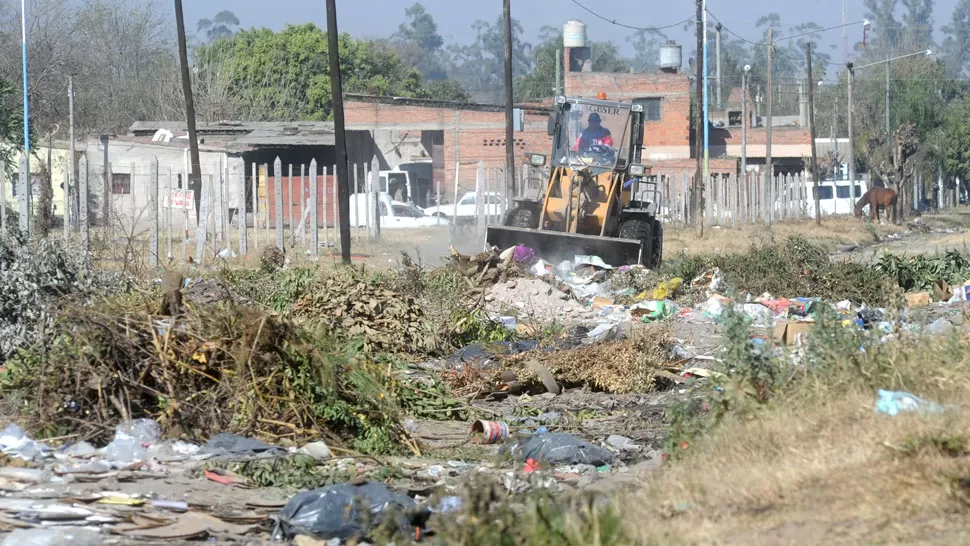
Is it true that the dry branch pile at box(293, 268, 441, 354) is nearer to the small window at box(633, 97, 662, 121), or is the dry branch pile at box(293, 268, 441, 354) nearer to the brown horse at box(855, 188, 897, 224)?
the brown horse at box(855, 188, 897, 224)

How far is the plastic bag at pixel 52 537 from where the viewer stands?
5680mm

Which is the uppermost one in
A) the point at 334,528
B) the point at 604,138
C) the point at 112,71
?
the point at 112,71

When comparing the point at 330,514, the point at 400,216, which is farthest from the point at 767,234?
the point at 330,514

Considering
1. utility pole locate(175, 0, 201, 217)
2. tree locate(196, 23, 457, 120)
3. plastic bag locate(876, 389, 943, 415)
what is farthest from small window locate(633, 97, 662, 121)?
plastic bag locate(876, 389, 943, 415)

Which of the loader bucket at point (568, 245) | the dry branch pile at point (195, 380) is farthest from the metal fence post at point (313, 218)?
the dry branch pile at point (195, 380)

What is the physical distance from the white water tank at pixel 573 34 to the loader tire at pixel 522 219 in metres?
46.2

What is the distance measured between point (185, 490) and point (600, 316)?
934 centimetres

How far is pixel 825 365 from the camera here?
Answer: 7.36 meters

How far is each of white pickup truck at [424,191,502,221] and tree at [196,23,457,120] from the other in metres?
16.8

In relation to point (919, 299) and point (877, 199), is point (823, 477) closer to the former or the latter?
point (919, 299)

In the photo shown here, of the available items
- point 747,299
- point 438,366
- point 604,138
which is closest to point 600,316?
point 747,299

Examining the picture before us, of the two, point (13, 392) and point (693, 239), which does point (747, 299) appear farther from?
point (693, 239)

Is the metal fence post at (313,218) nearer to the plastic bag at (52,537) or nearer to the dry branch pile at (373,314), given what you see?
the dry branch pile at (373,314)

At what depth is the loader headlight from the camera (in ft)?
66.0
